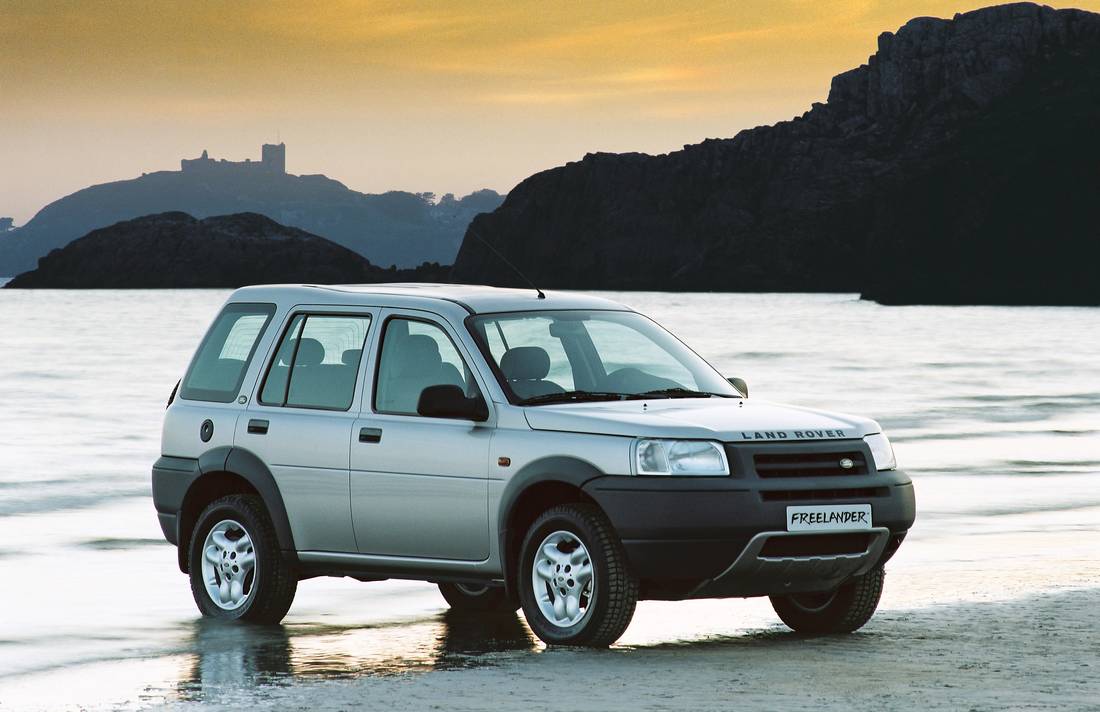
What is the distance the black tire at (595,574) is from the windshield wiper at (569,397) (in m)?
0.55

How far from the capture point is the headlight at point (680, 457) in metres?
8.59

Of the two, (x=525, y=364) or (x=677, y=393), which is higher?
(x=525, y=364)

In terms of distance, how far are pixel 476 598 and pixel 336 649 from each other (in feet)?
5.87

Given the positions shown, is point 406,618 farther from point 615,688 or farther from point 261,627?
point 615,688

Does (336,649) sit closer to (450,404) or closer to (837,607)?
(450,404)

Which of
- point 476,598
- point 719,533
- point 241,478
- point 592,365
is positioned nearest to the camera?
point 719,533

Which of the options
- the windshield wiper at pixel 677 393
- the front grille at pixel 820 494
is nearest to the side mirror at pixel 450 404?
the windshield wiper at pixel 677 393

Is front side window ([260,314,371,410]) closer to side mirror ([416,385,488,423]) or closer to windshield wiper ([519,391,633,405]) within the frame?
side mirror ([416,385,488,423])

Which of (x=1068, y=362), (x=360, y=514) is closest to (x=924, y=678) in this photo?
(x=360, y=514)

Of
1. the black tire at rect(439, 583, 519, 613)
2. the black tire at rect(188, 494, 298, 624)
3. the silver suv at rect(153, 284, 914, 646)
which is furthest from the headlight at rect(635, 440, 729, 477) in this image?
the black tire at rect(439, 583, 519, 613)

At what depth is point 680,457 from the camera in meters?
8.59

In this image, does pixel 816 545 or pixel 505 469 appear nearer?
pixel 816 545

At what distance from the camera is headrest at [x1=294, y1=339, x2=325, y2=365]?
32.9 feet

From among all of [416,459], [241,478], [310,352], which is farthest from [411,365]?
[241,478]
